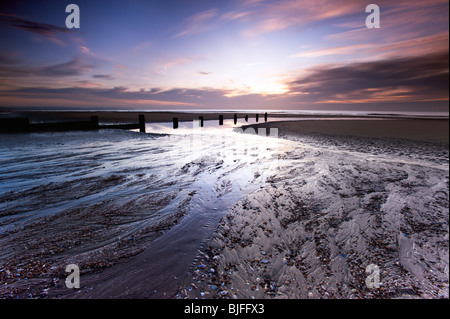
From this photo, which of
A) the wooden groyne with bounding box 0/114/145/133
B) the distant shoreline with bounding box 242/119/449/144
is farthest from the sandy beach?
the distant shoreline with bounding box 242/119/449/144

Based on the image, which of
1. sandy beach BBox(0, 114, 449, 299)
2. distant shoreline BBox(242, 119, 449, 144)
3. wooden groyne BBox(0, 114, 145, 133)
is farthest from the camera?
distant shoreline BBox(242, 119, 449, 144)

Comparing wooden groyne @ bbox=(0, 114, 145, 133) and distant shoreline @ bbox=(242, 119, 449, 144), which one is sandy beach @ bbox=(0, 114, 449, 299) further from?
distant shoreline @ bbox=(242, 119, 449, 144)

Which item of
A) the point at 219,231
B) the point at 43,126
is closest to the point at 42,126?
the point at 43,126

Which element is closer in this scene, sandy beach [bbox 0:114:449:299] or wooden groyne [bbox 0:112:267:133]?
sandy beach [bbox 0:114:449:299]

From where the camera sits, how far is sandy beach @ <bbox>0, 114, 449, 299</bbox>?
213cm

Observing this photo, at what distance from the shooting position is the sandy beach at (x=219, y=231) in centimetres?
213

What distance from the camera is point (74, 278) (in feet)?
6.93

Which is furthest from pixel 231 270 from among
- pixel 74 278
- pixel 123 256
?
pixel 74 278

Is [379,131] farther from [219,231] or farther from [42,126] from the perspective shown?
[42,126]

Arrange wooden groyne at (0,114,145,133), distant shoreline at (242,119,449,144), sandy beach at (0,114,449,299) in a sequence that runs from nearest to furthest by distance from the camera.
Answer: sandy beach at (0,114,449,299) → wooden groyne at (0,114,145,133) → distant shoreline at (242,119,449,144)

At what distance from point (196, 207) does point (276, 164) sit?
3.86 metres

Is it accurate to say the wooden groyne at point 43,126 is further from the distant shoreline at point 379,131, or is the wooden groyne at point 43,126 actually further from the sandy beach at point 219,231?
the distant shoreline at point 379,131

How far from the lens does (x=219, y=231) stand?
3.10 metres
